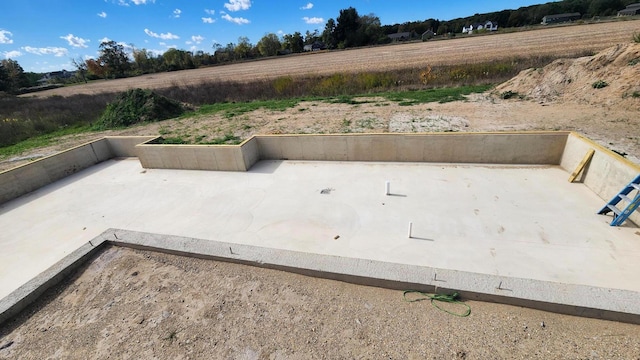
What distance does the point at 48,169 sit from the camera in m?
8.70

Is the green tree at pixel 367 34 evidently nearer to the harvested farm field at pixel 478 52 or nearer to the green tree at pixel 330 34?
the green tree at pixel 330 34

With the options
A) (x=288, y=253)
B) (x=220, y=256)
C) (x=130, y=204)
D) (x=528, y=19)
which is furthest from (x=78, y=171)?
(x=528, y=19)

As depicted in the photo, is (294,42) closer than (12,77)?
No

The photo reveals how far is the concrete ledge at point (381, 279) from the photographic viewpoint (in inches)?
126

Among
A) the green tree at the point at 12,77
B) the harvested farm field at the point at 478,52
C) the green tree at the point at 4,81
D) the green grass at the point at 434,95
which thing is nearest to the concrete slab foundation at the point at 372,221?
the green grass at the point at 434,95

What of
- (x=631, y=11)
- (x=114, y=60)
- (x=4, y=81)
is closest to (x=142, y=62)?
(x=114, y=60)

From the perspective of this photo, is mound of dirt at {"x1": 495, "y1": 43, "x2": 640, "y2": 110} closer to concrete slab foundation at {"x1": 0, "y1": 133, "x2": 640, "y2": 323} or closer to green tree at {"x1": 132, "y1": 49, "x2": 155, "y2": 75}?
concrete slab foundation at {"x1": 0, "y1": 133, "x2": 640, "y2": 323}

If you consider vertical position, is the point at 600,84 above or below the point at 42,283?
above

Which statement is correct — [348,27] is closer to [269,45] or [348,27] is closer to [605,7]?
[269,45]

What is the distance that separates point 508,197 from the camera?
5.77 meters

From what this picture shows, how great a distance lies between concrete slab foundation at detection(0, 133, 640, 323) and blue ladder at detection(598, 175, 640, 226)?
0.52ft

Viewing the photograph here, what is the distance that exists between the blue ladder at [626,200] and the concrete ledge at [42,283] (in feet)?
30.5

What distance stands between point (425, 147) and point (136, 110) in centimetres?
1517

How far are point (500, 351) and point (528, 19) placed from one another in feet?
298
